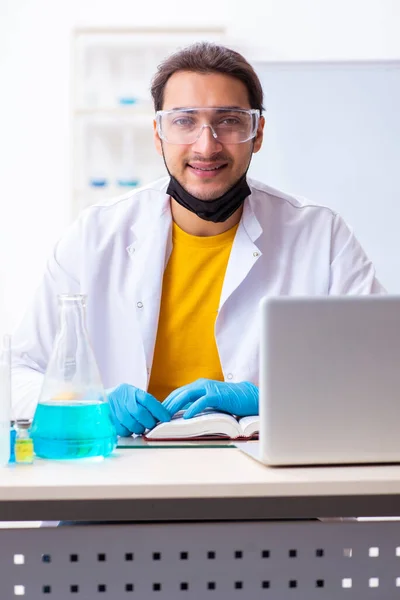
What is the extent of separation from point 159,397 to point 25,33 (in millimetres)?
2934

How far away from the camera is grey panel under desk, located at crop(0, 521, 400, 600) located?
96 cm

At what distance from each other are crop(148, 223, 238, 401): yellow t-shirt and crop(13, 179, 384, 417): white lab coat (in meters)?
0.04

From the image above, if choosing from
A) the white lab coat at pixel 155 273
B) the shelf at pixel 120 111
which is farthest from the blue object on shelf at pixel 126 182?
the white lab coat at pixel 155 273

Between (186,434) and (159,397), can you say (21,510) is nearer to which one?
(186,434)

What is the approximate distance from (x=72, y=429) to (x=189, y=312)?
1.03 m

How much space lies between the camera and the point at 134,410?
50.3 inches

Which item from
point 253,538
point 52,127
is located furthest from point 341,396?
point 52,127

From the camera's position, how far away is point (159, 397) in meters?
1.95

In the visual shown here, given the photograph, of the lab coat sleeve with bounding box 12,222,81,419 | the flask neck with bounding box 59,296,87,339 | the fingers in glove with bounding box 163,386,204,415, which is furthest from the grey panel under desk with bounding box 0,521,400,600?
the lab coat sleeve with bounding box 12,222,81,419

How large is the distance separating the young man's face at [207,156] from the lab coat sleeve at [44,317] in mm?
358

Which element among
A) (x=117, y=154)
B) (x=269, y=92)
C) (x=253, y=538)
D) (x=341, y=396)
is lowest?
(x=253, y=538)

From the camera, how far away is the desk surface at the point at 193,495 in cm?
86

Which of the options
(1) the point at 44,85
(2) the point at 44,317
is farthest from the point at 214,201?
(1) the point at 44,85

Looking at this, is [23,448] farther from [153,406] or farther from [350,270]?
[350,270]
